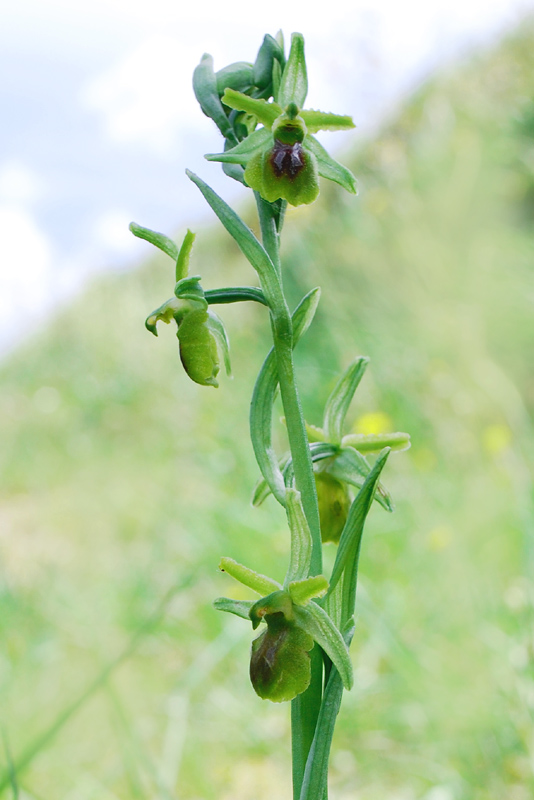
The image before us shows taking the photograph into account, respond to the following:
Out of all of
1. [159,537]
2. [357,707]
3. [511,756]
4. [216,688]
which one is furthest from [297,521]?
[159,537]

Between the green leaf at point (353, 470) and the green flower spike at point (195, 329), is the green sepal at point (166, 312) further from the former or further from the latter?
the green leaf at point (353, 470)

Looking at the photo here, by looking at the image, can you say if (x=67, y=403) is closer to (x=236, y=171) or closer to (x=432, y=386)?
(x=432, y=386)

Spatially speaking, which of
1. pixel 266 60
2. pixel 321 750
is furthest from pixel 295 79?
pixel 321 750

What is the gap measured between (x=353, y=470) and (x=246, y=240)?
8.9 inches

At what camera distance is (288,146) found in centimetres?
60

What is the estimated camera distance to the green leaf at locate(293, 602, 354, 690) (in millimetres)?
537

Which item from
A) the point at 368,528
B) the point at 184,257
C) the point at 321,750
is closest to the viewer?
the point at 321,750

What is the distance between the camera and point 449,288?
273 cm

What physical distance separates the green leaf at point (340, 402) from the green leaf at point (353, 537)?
11 cm

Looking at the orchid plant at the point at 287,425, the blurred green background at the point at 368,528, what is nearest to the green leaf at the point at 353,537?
the orchid plant at the point at 287,425

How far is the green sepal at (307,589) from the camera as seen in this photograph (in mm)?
540

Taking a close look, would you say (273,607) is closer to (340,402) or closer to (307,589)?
(307,589)

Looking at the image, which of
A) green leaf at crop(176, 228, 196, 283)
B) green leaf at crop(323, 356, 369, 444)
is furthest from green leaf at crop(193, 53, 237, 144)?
green leaf at crop(323, 356, 369, 444)

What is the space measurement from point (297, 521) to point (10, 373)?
5666 millimetres
